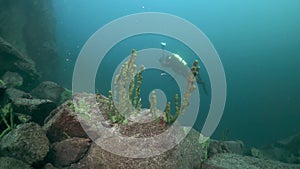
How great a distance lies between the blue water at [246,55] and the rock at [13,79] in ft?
17.7

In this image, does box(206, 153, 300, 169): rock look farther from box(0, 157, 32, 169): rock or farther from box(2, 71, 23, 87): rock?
box(2, 71, 23, 87): rock

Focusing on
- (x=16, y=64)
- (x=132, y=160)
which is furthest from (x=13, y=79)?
(x=132, y=160)

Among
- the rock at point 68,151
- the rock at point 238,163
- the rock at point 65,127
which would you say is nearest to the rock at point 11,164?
the rock at point 68,151

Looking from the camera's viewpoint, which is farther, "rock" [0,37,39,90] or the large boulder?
"rock" [0,37,39,90]

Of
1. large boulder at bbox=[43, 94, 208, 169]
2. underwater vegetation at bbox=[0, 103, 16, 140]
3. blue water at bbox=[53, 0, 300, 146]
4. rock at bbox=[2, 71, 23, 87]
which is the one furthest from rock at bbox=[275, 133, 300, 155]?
underwater vegetation at bbox=[0, 103, 16, 140]

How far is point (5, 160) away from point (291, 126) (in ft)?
84.9

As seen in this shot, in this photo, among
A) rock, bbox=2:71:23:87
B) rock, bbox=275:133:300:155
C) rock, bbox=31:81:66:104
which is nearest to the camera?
rock, bbox=2:71:23:87

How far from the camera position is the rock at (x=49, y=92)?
7964mm

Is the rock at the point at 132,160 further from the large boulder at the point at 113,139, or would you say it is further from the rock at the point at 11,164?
the rock at the point at 11,164

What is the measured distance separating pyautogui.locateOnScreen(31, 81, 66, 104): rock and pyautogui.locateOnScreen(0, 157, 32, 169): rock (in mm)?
4804

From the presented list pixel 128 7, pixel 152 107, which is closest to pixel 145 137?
pixel 152 107

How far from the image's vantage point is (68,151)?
3744 millimetres

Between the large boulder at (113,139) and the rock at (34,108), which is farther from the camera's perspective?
the rock at (34,108)

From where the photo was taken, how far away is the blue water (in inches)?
938
